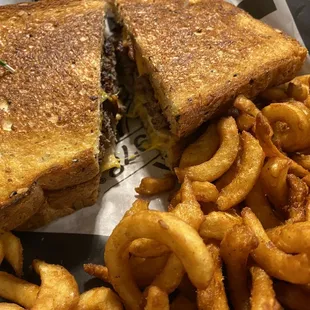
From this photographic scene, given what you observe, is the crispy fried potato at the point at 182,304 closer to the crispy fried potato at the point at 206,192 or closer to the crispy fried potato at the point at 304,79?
the crispy fried potato at the point at 206,192

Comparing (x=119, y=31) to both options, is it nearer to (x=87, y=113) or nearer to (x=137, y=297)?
(x=87, y=113)

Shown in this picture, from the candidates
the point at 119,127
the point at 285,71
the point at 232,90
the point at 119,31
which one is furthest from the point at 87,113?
the point at 285,71

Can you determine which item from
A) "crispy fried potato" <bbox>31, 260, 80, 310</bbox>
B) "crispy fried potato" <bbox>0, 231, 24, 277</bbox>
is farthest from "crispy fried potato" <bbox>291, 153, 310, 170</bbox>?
"crispy fried potato" <bbox>0, 231, 24, 277</bbox>

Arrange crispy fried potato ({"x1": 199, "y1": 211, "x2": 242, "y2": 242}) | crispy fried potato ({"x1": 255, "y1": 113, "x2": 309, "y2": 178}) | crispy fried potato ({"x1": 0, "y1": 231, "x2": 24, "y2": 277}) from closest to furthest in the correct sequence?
crispy fried potato ({"x1": 199, "y1": 211, "x2": 242, "y2": 242})
crispy fried potato ({"x1": 0, "y1": 231, "x2": 24, "y2": 277})
crispy fried potato ({"x1": 255, "y1": 113, "x2": 309, "y2": 178})

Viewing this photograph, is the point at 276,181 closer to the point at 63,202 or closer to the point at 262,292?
the point at 262,292

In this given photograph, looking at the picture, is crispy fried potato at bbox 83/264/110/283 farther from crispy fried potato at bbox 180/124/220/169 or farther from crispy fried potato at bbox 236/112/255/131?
crispy fried potato at bbox 236/112/255/131

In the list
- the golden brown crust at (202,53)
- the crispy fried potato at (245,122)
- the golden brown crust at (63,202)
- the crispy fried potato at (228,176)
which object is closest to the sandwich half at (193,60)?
the golden brown crust at (202,53)
